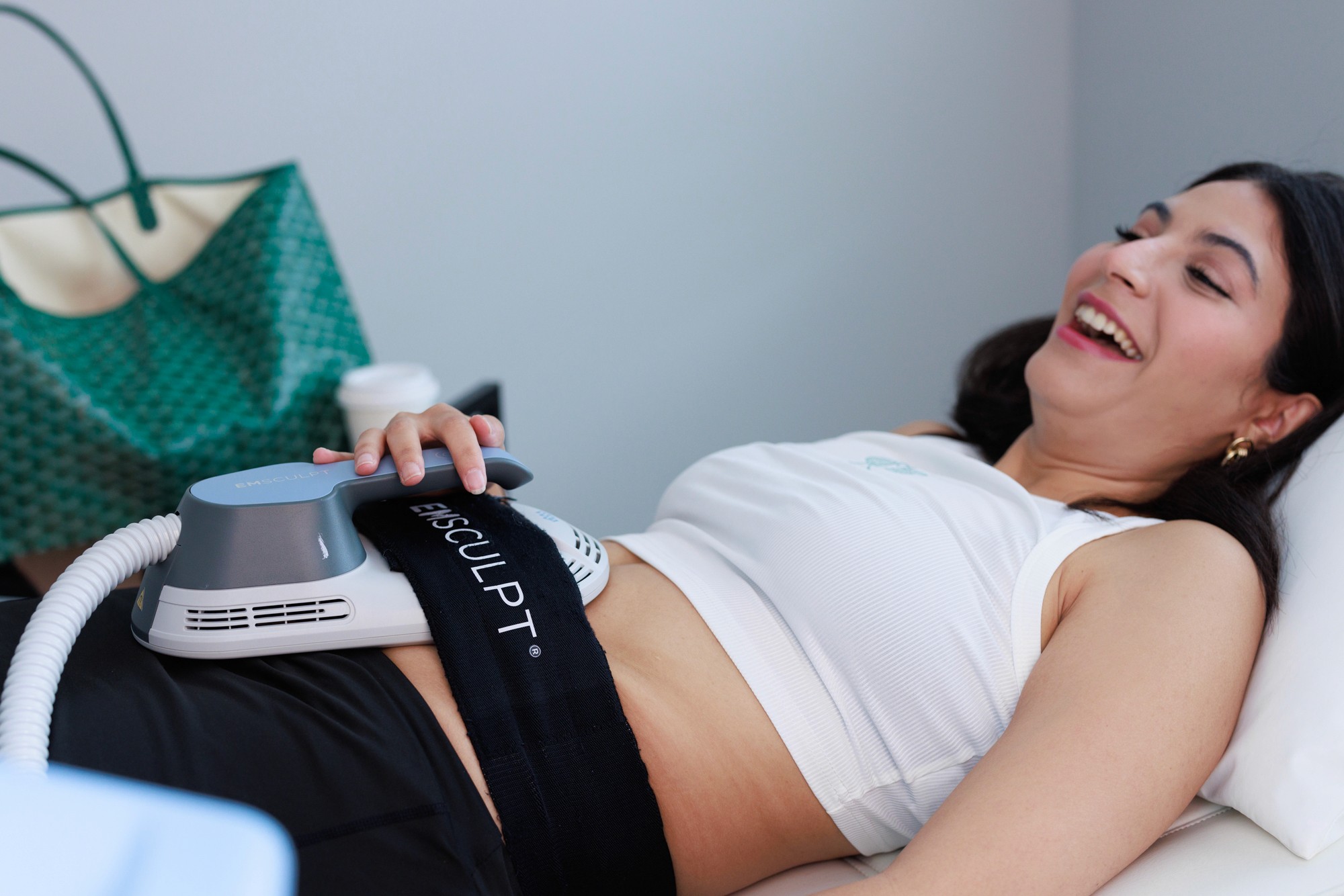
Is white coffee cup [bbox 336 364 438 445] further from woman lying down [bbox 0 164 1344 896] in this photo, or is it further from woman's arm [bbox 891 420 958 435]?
woman's arm [bbox 891 420 958 435]

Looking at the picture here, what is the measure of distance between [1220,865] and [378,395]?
3.90 ft

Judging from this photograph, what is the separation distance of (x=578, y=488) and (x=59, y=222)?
1.07m

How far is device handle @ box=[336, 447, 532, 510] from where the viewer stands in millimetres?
901

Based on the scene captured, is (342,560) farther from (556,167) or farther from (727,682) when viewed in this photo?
(556,167)

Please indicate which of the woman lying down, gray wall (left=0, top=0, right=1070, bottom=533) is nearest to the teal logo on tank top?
the woman lying down

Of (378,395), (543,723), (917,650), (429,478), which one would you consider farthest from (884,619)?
(378,395)

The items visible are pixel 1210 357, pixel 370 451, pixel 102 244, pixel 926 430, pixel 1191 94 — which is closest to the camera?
pixel 370 451

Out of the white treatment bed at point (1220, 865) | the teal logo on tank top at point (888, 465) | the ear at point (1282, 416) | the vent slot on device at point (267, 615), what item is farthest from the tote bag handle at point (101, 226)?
the ear at point (1282, 416)

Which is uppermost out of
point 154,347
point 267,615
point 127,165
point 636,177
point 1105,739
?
point 127,165

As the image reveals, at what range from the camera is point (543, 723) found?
0.84 m

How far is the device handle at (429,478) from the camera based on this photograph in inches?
35.5

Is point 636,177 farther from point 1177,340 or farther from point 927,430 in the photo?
point 1177,340

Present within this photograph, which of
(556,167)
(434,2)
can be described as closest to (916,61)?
(556,167)

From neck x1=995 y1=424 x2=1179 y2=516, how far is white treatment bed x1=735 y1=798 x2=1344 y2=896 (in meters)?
0.38
